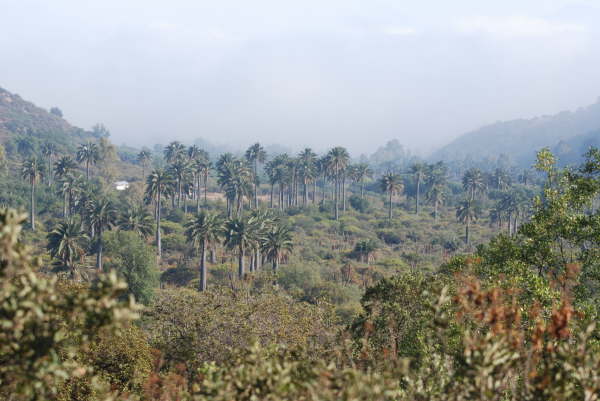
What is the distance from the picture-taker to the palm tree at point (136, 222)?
60.9 m

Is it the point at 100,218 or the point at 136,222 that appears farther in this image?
the point at 136,222

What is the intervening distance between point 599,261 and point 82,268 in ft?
150

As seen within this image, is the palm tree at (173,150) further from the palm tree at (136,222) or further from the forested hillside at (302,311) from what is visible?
the palm tree at (136,222)

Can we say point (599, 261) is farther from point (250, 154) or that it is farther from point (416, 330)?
point (250, 154)

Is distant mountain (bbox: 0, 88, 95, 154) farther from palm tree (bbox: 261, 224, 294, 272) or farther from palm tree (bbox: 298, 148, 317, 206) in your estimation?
palm tree (bbox: 261, 224, 294, 272)

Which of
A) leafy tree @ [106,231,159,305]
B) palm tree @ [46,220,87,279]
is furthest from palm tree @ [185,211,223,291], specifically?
palm tree @ [46,220,87,279]

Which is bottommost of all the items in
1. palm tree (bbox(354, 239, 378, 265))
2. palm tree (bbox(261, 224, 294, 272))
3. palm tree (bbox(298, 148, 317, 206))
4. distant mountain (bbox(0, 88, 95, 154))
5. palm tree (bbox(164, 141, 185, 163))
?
palm tree (bbox(354, 239, 378, 265))

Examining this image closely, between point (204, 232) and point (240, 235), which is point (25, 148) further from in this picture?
point (240, 235)

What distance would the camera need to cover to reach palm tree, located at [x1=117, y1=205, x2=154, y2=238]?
200 feet

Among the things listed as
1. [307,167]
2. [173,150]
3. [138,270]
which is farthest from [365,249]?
[173,150]

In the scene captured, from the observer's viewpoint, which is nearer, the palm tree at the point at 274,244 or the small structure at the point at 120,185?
the palm tree at the point at 274,244

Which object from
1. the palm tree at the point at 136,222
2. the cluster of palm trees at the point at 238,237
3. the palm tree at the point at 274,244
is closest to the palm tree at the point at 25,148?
the palm tree at the point at 136,222

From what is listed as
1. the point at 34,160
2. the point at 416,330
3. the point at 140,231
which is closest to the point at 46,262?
the point at 140,231

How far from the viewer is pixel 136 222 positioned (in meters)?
61.0
